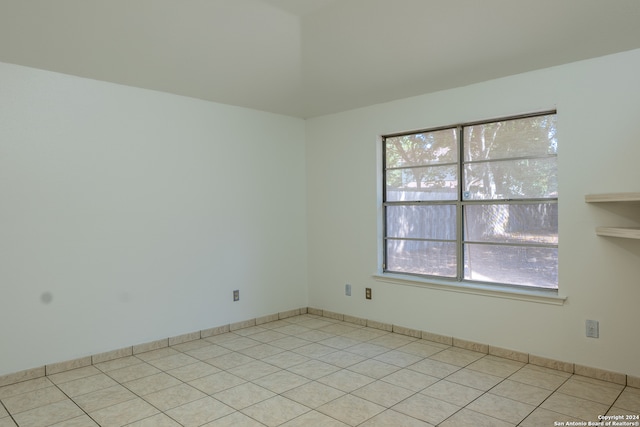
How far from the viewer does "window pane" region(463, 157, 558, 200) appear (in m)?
3.44

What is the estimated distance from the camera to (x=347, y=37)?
330 cm

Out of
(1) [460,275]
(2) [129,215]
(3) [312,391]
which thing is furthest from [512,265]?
(2) [129,215]

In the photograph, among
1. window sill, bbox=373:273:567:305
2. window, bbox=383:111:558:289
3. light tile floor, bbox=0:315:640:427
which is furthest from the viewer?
window, bbox=383:111:558:289

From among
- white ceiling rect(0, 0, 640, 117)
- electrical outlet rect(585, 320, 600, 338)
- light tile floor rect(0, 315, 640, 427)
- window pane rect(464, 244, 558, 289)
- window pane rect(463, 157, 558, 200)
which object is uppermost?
white ceiling rect(0, 0, 640, 117)

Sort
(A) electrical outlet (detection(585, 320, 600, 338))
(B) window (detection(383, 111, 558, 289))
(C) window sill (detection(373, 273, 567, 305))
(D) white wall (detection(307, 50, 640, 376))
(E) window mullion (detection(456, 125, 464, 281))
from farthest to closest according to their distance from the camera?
(E) window mullion (detection(456, 125, 464, 281)), (B) window (detection(383, 111, 558, 289)), (C) window sill (detection(373, 273, 567, 305)), (A) electrical outlet (detection(585, 320, 600, 338)), (D) white wall (detection(307, 50, 640, 376))

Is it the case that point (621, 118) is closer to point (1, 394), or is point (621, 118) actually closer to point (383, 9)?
point (383, 9)

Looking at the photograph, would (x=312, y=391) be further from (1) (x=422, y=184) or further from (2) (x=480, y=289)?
(1) (x=422, y=184)

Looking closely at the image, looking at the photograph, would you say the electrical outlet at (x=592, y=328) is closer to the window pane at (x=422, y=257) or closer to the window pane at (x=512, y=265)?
the window pane at (x=512, y=265)

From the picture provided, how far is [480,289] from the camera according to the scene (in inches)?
146

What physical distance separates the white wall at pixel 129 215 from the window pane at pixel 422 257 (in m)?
1.22

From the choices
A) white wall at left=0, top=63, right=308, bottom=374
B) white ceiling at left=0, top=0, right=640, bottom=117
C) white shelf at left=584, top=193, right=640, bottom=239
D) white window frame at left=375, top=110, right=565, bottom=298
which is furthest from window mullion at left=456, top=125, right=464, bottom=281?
white wall at left=0, top=63, right=308, bottom=374

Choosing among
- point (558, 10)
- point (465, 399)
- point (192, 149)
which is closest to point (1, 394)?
point (192, 149)

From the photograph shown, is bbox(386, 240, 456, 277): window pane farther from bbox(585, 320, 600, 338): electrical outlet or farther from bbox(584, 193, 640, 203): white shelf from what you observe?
bbox(584, 193, 640, 203): white shelf

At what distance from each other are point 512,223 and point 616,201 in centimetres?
82
